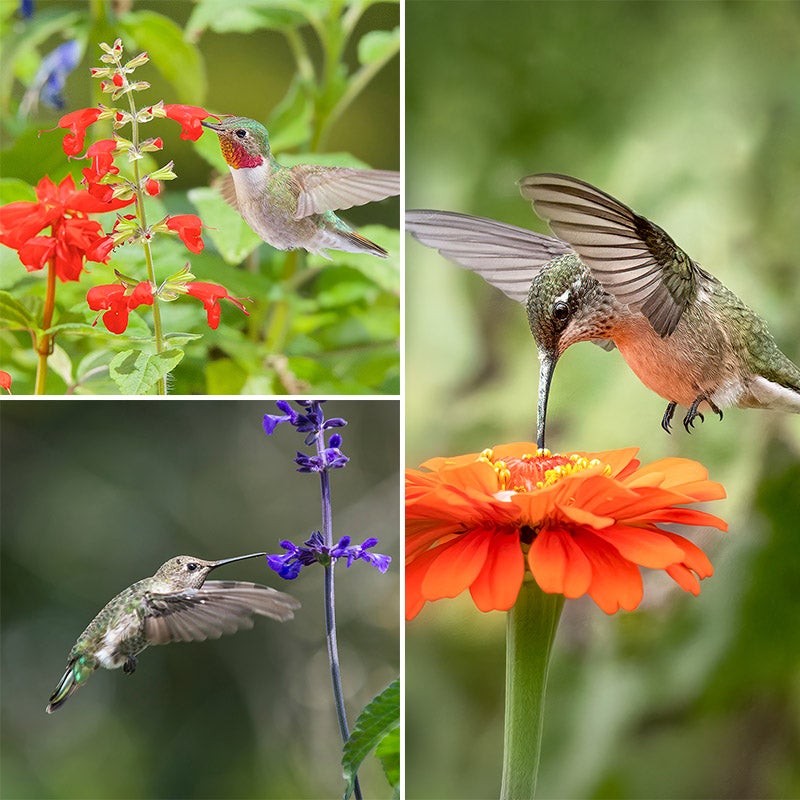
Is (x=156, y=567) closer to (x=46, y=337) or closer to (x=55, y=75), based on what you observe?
(x=46, y=337)

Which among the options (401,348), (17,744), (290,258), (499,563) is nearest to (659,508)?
(499,563)

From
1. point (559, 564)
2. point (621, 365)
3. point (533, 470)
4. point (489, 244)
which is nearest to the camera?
point (559, 564)

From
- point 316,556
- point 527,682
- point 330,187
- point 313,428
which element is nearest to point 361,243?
point 330,187

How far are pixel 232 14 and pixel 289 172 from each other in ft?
0.47

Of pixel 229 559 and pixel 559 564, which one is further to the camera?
pixel 229 559

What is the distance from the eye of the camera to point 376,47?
0.84m

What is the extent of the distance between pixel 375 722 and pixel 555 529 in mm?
269

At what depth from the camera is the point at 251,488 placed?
3.00 ft

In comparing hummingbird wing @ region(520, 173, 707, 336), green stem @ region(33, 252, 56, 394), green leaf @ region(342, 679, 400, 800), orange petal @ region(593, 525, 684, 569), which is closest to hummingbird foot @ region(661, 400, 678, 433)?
hummingbird wing @ region(520, 173, 707, 336)

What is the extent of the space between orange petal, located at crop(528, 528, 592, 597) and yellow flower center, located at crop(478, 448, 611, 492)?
0.22ft

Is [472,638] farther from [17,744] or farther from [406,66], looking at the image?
[406,66]

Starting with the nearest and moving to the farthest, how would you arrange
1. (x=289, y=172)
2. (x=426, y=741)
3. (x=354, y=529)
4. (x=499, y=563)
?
(x=499, y=563)
(x=289, y=172)
(x=354, y=529)
(x=426, y=741)

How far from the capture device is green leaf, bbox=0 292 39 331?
77 cm

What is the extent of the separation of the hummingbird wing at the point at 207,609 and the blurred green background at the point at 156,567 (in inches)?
2.5
